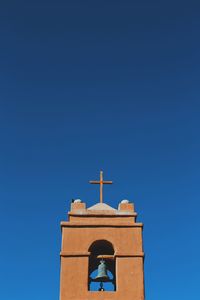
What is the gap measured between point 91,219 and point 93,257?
961mm

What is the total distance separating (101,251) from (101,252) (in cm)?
4

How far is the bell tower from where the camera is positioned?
40.3 ft

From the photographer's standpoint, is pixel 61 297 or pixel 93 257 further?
pixel 93 257

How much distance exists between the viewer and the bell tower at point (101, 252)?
12281mm

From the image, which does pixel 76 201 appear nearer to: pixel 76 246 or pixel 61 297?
pixel 76 246

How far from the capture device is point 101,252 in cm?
1389

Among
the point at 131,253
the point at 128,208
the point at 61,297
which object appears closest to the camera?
the point at 61,297

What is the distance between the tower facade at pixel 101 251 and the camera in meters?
12.3

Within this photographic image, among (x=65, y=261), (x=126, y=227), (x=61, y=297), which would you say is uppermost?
(x=126, y=227)

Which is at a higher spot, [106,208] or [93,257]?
[106,208]

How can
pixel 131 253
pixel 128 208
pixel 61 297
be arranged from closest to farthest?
1. pixel 61 297
2. pixel 131 253
3. pixel 128 208

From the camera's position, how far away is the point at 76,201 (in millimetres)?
13727

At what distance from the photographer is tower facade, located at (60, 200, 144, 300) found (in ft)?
40.3

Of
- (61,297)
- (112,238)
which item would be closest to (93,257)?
(112,238)
